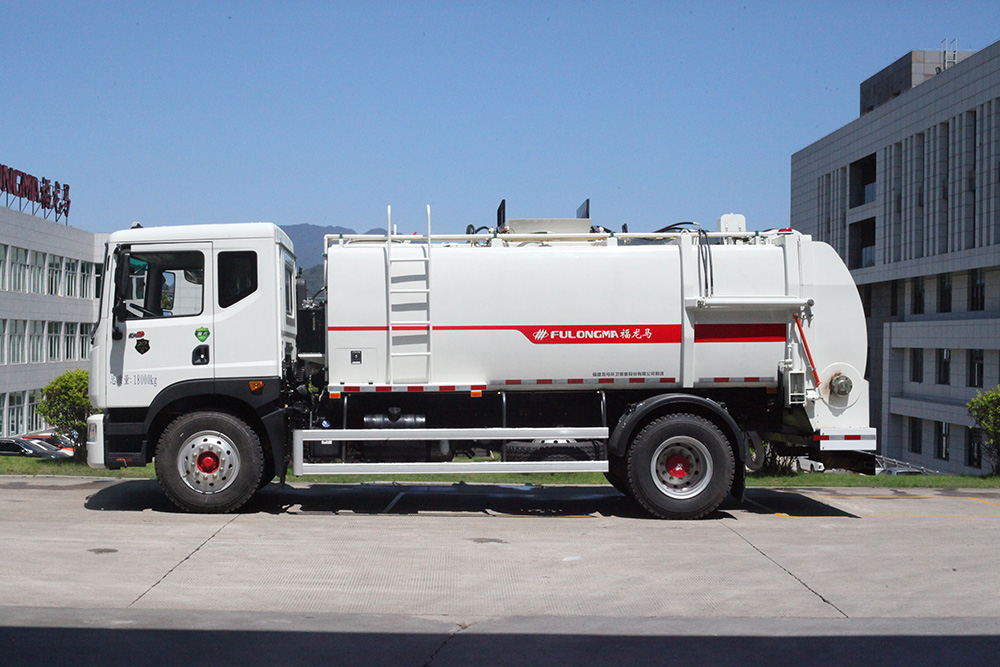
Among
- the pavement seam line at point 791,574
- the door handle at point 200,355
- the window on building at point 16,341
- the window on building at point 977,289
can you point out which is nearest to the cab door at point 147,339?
the door handle at point 200,355

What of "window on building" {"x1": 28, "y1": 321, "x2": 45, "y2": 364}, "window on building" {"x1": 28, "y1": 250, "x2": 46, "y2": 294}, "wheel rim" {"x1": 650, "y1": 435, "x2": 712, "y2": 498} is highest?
"window on building" {"x1": 28, "y1": 250, "x2": 46, "y2": 294}

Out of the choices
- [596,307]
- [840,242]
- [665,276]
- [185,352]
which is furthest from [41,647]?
[840,242]

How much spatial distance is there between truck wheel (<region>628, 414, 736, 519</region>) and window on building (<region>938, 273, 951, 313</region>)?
40.5m

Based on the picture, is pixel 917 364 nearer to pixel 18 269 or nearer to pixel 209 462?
pixel 209 462

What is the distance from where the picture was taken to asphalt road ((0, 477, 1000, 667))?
5.87m

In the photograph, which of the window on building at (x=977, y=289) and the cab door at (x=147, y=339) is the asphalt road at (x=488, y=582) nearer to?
the cab door at (x=147, y=339)

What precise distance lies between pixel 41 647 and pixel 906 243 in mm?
49970

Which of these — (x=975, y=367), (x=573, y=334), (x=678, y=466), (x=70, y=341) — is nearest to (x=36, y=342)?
(x=70, y=341)

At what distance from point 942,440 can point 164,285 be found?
141 feet

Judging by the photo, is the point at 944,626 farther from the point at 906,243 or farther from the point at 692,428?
the point at 906,243

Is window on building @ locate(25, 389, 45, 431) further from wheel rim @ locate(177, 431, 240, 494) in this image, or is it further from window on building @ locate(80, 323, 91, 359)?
wheel rim @ locate(177, 431, 240, 494)

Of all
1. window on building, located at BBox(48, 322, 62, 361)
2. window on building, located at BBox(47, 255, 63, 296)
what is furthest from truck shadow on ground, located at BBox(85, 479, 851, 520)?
window on building, located at BBox(48, 322, 62, 361)

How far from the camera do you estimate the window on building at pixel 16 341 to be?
53.4 metres

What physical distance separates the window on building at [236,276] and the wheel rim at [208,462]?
1.50 m
